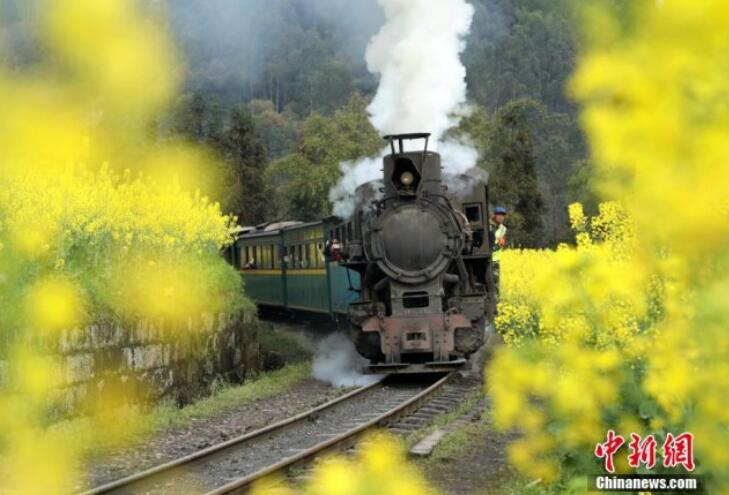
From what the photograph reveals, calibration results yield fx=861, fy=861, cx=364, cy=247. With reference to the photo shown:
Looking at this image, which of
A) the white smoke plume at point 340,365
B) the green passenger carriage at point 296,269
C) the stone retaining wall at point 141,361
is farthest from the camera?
the green passenger carriage at point 296,269

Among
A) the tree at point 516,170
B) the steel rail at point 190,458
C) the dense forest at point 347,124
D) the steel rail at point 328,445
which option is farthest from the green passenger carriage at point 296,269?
the tree at point 516,170

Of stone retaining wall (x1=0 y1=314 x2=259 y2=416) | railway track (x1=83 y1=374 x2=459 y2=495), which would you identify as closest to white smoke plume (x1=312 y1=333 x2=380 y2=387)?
railway track (x1=83 y1=374 x2=459 y2=495)

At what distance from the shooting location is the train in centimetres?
1300

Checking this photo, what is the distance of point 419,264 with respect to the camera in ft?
43.2

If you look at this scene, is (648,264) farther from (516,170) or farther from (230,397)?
(516,170)

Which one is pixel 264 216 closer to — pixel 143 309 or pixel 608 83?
pixel 143 309

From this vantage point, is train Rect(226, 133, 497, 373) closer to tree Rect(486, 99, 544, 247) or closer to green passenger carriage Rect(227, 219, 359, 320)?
green passenger carriage Rect(227, 219, 359, 320)

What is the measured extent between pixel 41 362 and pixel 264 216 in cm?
3903

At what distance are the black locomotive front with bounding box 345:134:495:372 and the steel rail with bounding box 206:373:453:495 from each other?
0.77 meters

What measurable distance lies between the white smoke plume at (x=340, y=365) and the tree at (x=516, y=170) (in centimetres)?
2216

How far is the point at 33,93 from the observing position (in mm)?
5254

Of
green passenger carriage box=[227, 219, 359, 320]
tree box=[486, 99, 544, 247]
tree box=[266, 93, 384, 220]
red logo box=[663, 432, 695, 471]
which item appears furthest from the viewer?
tree box=[486, 99, 544, 247]

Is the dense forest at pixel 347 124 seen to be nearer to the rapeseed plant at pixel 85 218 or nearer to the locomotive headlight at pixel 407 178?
the locomotive headlight at pixel 407 178

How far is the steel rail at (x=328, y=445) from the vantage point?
274 inches
